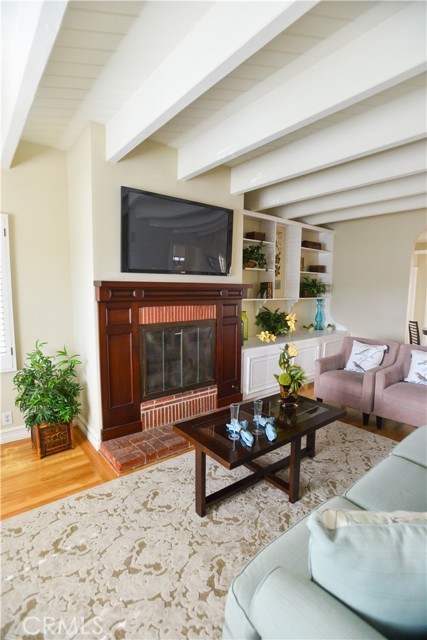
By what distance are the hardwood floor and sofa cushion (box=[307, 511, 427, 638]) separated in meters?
2.06

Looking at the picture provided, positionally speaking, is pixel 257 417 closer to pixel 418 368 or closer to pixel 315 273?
pixel 418 368

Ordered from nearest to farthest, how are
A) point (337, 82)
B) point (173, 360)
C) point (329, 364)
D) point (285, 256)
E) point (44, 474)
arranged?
point (337, 82)
point (44, 474)
point (173, 360)
point (329, 364)
point (285, 256)

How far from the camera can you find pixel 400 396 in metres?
3.21

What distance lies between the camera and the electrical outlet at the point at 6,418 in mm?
3014

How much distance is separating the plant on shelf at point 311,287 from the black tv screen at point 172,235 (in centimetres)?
210

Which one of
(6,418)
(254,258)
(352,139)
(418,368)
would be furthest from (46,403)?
(418,368)

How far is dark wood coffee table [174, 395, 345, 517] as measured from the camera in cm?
196

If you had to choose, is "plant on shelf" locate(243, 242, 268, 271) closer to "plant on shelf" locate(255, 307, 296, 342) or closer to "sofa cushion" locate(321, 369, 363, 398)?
"plant on shelf" locate(255, 307, 296, 342)

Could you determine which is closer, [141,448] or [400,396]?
[141,448]

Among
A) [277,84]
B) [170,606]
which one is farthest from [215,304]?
[170,606]

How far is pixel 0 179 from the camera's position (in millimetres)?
2844

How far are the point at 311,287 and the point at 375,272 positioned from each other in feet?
3.29

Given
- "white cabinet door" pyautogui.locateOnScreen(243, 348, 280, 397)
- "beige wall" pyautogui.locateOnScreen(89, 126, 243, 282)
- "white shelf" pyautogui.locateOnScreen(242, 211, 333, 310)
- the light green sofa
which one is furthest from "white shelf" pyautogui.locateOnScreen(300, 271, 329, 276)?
the light green sofa

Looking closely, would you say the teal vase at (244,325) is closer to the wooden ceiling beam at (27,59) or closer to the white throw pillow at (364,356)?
the white throw pillow at (364,356)
